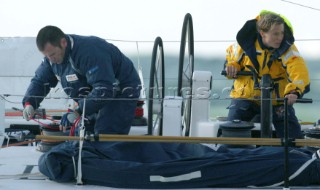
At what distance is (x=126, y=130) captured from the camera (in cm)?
439

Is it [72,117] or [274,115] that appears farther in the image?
[274,115]

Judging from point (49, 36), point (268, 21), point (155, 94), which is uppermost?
point (268, 21)

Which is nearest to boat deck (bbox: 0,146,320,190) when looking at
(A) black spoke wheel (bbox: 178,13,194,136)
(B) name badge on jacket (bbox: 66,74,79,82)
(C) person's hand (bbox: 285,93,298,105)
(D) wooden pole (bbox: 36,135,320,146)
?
(D) wooden pole (bbox: 36,135,320,146)

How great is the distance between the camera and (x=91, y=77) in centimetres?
410

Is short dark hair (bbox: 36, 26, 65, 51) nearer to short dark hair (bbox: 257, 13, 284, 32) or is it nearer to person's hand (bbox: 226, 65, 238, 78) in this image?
person's hand (bbox: 226, 65, 238, 78)

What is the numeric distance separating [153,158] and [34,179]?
0.54m

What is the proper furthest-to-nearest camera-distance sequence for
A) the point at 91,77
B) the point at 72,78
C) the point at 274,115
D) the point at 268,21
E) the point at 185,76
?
the point at 185,76
the point at 274,115
the point at 268,21
the point at 72,78
the point at 91,77

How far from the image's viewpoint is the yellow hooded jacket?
14.5ft

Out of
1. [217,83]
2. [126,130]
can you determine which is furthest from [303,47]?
[126,130]

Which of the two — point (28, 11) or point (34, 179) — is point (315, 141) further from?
point (28, 11)

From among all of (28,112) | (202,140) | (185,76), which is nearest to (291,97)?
(202,140)

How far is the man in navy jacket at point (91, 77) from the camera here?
410 centimetres

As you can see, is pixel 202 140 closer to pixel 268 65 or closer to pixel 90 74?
pixel 90 74

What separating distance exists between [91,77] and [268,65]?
990 mm
